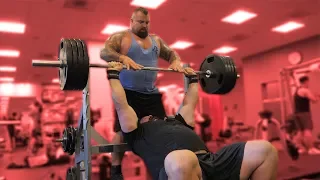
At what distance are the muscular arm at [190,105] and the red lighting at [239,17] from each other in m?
2.86

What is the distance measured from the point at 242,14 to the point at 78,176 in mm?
3495

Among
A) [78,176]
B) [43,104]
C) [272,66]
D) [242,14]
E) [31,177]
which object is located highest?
[242,14]

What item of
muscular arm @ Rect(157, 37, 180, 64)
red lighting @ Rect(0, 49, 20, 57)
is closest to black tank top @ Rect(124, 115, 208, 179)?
muscular arm @ Rect(157, 37, 180, 64)

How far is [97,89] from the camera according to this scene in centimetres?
471

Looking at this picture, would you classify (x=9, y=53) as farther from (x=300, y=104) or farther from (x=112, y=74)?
(x=300, y=104)

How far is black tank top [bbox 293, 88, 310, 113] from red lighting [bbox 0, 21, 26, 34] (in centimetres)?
457

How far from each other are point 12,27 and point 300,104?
15.9 feet

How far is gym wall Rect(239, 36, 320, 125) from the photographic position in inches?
244

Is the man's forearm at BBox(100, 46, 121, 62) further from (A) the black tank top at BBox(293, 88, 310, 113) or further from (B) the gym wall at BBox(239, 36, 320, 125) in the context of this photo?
(B) the gym wall at BBox(239, 36, 320, 125)

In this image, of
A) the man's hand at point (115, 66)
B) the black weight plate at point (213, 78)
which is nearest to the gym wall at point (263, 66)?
the black weight plate at point (213, 78)

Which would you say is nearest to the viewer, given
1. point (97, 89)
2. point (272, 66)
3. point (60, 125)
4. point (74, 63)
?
point (74, 63)

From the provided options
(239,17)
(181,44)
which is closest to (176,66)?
(239,17)

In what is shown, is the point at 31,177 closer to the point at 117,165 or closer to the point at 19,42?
the point at 19,42

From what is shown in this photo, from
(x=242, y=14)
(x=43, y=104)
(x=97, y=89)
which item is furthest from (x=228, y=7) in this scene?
(x=43, y=104)
